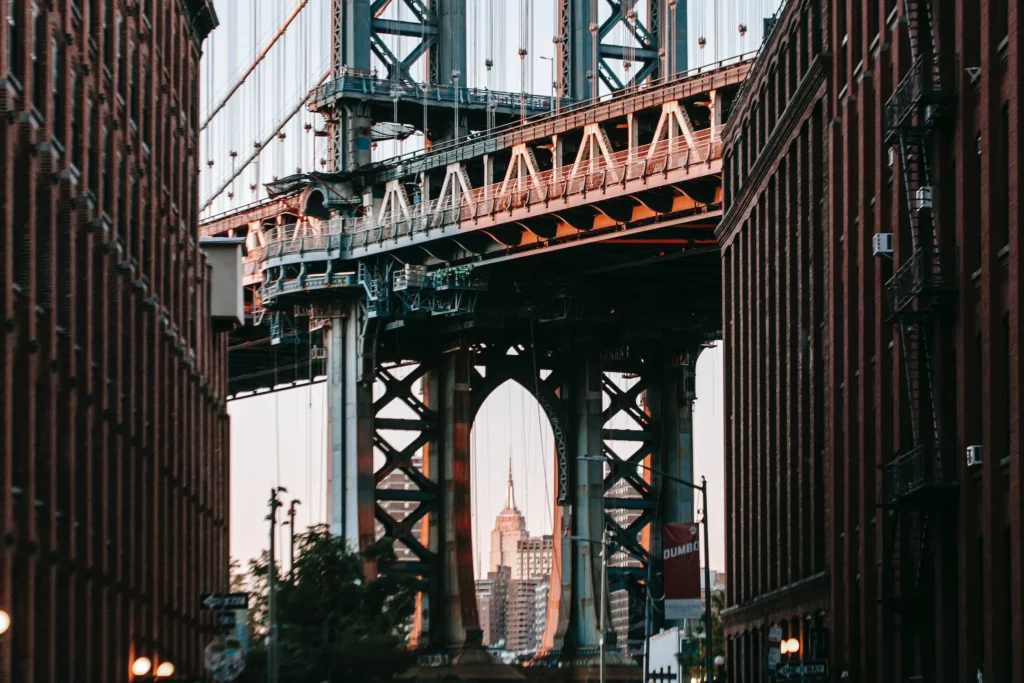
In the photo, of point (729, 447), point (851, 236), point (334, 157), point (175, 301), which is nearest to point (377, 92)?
point (334, 157)

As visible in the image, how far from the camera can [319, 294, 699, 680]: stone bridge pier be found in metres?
118

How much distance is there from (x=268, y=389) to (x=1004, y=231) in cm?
12080

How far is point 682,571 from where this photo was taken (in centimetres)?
6091

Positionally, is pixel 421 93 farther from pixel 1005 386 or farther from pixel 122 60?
pixel 1005 386

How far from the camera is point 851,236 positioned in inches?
2255

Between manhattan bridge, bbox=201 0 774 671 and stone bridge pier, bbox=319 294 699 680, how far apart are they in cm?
15

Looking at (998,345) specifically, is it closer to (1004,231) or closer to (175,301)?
(1004,231)

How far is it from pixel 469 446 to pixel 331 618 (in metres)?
33.3

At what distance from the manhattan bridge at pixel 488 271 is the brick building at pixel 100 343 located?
23.3 metres

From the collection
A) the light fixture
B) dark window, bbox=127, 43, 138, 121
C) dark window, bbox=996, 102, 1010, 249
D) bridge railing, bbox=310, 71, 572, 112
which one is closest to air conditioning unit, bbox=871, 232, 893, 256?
dark window, bbox=996, 102, 1010, 249

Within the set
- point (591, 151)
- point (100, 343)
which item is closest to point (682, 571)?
point (100, 343)

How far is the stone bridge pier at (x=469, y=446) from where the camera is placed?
118 m

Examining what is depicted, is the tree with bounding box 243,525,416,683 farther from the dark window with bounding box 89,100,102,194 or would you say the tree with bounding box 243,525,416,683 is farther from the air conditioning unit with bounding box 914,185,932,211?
the air conditioning unit with bounding box 914,185,932,211

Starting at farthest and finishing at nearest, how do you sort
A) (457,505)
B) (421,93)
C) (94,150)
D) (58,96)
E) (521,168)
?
(457,505) < (421,93) < (521,168) < (94,150) < (58,96)
